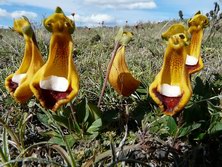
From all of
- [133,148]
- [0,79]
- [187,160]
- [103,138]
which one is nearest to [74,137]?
[103,138]

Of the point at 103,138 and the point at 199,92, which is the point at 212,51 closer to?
the point at 199,92

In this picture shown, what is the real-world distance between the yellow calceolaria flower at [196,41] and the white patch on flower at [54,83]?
0.73m

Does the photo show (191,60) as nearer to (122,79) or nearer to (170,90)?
(122,79)

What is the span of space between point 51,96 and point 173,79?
56 centimetres

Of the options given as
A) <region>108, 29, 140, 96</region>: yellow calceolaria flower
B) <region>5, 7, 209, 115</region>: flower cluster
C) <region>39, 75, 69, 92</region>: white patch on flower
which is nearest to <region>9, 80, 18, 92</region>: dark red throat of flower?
<region>5, 7, 209, 115</region>: flower cluster

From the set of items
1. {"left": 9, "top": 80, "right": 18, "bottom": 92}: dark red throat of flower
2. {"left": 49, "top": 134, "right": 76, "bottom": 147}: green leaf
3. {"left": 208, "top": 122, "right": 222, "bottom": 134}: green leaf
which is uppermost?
{"left": 9, "top": 80, "right": 18, "bottom": 92}: dark red throat of flower

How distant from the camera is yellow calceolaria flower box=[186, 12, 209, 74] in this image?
229cm

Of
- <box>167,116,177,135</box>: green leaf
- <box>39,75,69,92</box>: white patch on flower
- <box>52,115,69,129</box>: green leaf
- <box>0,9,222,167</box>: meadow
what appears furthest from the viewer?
<box>52,115,69,129</box>: green leaf

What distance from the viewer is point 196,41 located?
7.77ft

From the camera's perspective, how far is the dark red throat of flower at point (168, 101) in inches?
71.1

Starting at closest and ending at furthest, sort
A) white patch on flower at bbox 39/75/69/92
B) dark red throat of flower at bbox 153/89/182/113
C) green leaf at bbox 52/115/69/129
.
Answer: dark red throat of flower at bbox 153/89/182/113 → white patch on flower at bbox 39/75/69/92 → green leaf at bbox 52/115/69/129

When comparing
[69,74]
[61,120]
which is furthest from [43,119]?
[69,74]

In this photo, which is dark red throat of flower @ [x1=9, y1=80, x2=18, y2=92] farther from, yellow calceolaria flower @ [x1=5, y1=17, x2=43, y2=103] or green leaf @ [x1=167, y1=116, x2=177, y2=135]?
green leaf @ [x1=167, y1=116, x2=177, y2=135]

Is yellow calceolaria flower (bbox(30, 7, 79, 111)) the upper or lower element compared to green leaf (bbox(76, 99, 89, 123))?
upper
